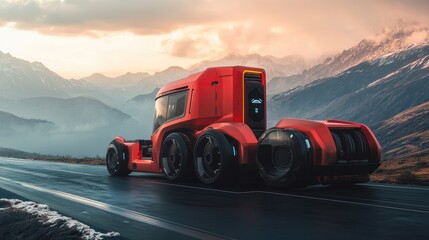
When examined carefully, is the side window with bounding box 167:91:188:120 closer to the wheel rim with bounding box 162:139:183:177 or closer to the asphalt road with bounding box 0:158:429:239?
the wheel rim with bounding box 162:139:183:177

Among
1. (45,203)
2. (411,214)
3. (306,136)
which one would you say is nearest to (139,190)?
(45,203)

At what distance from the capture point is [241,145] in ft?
38.3

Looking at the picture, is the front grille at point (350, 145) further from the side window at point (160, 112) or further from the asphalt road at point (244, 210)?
the side window at point (160, 112)

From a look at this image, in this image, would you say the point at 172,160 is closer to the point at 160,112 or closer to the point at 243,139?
the point at 160,112

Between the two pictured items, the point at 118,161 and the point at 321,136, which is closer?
the point at 321,136

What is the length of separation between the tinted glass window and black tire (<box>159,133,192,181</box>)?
0.76 m

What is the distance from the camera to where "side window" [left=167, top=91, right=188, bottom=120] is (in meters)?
13.8

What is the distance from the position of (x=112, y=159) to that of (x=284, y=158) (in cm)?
757

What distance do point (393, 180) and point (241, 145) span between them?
4381mm

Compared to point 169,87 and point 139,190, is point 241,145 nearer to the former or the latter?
point 139,190

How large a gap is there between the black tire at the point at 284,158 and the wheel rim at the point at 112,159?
6.50 meters

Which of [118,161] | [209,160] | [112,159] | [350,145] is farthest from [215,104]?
[112,159]

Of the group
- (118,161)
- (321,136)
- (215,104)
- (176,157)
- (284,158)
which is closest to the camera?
(321,136)

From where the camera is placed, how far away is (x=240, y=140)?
38.5 feet
